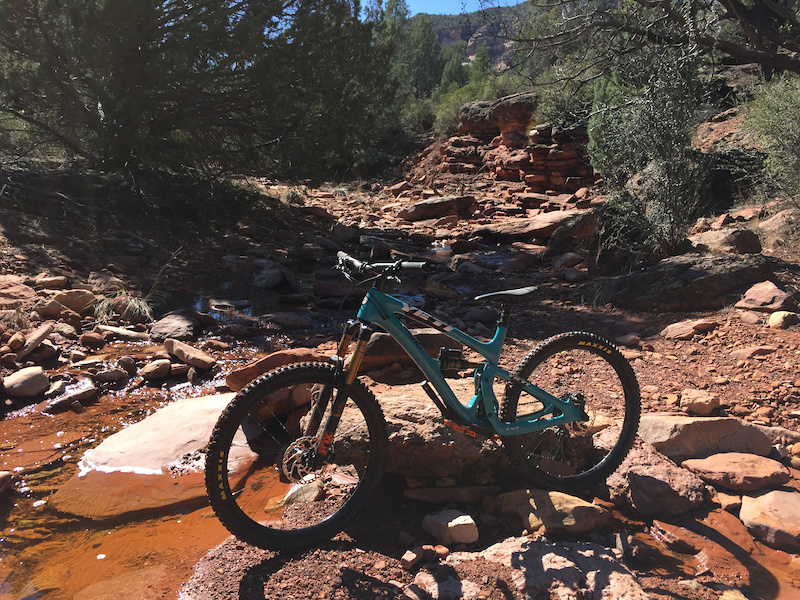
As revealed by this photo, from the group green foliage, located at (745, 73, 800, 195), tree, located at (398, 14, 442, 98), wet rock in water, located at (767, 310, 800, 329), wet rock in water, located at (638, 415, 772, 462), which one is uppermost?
tree, located at (398, 14, 442, 98)

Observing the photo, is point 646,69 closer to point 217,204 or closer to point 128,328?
point 128,328

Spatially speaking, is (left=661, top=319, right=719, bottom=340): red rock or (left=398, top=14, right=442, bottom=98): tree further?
(left=398, top=14, right=442, bottom=98): tree

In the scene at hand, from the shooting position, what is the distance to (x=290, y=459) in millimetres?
2537

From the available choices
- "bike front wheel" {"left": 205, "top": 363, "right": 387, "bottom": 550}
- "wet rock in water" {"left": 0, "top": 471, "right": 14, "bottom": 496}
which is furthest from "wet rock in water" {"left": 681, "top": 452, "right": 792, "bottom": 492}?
"wet rock in water" {"left": 0, "top": 471, "right": 14, "bottom": 496}

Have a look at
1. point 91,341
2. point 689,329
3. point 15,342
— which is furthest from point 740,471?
point 15,342

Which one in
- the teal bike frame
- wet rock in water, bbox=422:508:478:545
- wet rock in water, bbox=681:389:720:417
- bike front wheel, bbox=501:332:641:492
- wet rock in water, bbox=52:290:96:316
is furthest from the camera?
wet rock in water, bbox=52:290:96:316

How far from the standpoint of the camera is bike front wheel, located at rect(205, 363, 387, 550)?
235 cm

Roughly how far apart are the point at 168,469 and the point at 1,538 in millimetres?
888

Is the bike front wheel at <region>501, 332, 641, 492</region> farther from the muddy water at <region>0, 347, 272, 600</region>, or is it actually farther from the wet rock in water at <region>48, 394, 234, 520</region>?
the wet rock in water at <region>48, 394, 234, 520</region>

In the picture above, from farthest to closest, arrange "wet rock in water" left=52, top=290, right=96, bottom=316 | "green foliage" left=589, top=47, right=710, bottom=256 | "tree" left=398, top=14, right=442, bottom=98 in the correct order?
1. "tree" left=398, top=14, right=442, bottom=98
2. "green foliage" left=589, top=47, right=710, bottom=256
3. "wet rock in water" left=52, top=290, right=96, bottom=316

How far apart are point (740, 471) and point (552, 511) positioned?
117 cm

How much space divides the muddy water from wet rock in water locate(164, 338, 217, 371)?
1.23m

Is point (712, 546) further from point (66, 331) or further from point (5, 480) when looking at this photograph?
point (66, 331)

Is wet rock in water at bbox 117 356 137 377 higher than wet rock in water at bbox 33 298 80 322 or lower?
lower
